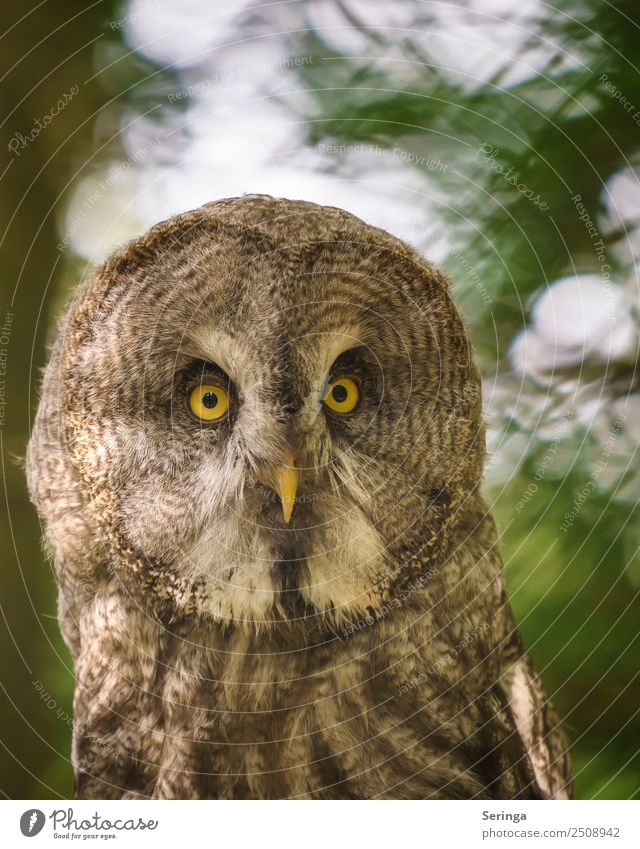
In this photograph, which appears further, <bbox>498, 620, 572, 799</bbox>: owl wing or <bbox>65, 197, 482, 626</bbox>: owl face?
<bbox>498, 620, 572, 799</bbox>: owl wing

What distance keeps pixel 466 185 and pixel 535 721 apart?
84cm

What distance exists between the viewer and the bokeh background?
1.03m

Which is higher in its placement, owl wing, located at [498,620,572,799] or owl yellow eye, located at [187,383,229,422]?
owl yellow eye, located at [187,383,229,422]

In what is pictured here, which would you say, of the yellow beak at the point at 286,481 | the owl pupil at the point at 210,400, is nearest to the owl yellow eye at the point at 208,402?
the owl pupil at the point at 210,400

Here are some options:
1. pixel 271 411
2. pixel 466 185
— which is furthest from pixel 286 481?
pixel 466 185

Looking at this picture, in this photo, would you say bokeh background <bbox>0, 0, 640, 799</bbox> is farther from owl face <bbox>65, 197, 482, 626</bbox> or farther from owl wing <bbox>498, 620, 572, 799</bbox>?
owl face <bbox>65, 197, 482, 626</bbox>

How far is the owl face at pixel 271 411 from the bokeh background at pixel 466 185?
0.12 meters

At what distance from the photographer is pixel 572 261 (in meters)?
1.05

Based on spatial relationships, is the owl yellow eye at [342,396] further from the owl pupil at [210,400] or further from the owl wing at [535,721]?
the owl wing at [535,721]

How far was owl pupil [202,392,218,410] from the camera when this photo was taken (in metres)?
0.88

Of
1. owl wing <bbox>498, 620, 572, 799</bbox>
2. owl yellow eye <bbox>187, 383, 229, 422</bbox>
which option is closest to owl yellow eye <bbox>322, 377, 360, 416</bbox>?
owl yellow eye <bbox>187, 383, 229, 422</bbox>

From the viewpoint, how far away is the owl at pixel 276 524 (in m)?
0.86

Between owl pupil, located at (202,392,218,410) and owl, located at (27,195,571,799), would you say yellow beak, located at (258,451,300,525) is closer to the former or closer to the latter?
owl, located at (27,195,571,799)
